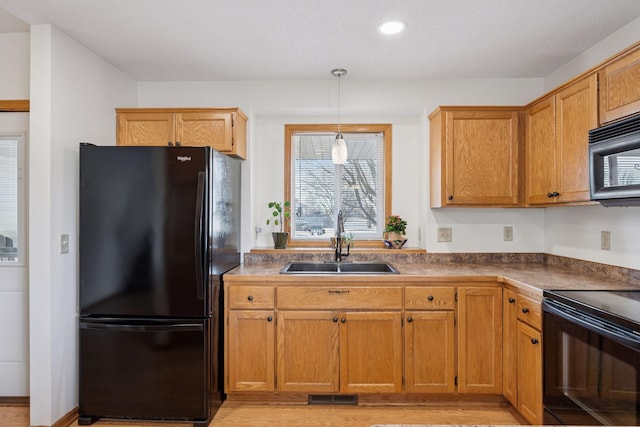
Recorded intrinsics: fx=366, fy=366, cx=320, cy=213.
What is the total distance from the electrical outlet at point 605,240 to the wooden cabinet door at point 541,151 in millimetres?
365

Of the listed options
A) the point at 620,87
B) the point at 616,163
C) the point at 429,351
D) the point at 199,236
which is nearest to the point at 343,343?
the point at 429,351

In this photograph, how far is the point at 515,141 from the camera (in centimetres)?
271

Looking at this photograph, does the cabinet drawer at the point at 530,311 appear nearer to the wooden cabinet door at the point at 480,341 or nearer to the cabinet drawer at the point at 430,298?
the wooden cabinet door at the point at 480,341

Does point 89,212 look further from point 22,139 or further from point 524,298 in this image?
point 524,298

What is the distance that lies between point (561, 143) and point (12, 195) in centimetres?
361

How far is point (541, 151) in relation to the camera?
2510 mm

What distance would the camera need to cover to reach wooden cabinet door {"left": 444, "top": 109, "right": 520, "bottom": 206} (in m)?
2.71

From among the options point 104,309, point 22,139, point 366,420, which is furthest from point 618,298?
point 22,139

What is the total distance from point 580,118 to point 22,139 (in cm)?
352

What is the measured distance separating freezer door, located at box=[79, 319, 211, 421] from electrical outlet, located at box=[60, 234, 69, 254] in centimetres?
48

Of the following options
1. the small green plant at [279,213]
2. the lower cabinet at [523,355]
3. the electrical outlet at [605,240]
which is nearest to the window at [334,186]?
the small green plant at [279,213]

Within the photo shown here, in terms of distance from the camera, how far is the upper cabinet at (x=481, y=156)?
271 centimetres

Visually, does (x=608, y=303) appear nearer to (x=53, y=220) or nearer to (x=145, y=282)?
(x=145, y=282)

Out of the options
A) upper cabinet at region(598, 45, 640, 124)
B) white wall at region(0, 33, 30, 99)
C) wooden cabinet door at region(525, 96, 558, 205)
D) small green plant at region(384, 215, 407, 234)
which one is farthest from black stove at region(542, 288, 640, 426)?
white wall at region(0, 33, 30, 99)
